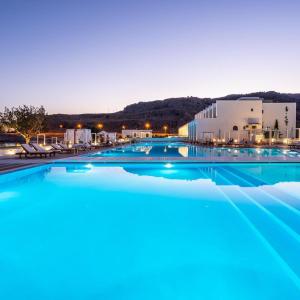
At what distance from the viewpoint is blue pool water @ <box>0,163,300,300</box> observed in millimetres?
3020

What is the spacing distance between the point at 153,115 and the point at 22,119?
76.8 meters

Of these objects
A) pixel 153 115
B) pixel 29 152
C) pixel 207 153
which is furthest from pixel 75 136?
pixel 153 115

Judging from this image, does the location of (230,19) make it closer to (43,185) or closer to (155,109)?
(43,185)

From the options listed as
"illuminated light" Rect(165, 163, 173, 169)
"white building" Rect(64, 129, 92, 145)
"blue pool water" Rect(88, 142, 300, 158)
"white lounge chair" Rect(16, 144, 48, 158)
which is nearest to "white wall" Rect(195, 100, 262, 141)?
"blue pool water" Rect(88, 142, 300, 158)

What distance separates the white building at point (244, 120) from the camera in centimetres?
3200

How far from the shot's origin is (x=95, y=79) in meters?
32.9

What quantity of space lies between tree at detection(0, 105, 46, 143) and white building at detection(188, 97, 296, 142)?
1599 cm

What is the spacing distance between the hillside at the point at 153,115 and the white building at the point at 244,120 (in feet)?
141

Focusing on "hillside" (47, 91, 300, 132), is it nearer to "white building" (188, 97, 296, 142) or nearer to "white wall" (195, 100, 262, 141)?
"white building" (188, 97, 296, 142)

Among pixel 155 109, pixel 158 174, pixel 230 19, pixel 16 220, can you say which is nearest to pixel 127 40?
pixel 230 19

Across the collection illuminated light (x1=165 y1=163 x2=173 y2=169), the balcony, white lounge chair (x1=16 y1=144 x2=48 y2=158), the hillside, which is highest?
the hillside

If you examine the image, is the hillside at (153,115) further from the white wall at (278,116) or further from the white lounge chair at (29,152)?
the white lounge chair at (29,152)

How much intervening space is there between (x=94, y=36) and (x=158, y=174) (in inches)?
519

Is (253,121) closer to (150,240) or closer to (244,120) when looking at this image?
(244,120)
